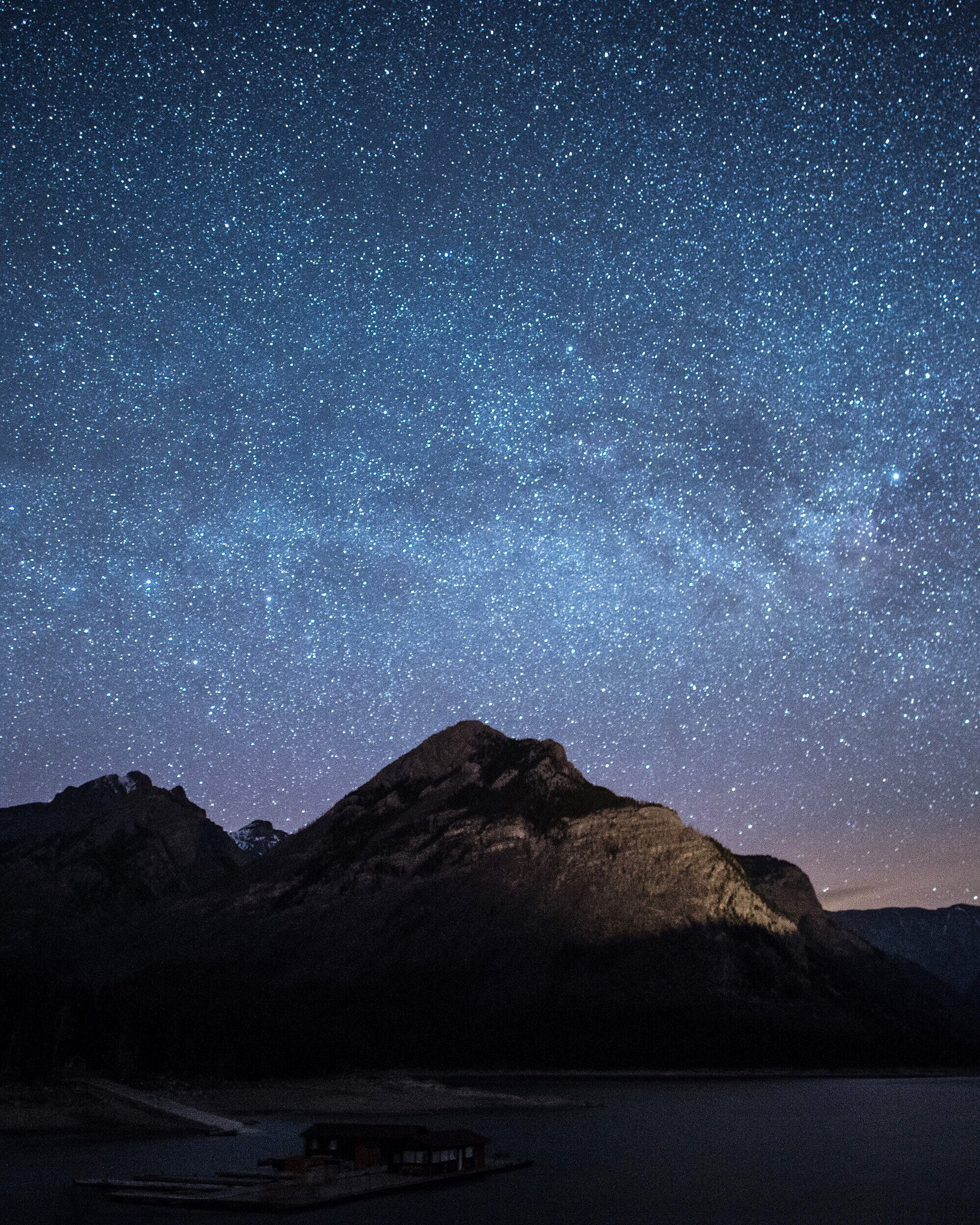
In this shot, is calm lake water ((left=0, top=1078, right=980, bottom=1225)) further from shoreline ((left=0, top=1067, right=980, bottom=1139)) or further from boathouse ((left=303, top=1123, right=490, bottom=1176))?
shoreline ((left=0, top=1067, right=980, bottom=1139))

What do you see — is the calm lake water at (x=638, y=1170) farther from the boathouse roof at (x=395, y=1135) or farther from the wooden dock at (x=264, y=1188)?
the boathouse roof at (x=395, y=1135)

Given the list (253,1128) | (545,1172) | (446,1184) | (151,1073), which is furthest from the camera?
(151,1073)

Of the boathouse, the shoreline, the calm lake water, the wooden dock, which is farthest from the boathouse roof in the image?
the shoreline

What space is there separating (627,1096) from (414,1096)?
1401 inches

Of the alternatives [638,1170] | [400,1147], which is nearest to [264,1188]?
[400,1147]

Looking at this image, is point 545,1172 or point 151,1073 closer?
point 545,1172

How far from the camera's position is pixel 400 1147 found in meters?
86.0

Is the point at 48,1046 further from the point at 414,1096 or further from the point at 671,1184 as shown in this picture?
the point at 671,1184

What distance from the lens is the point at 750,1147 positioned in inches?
4213

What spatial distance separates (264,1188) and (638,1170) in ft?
106

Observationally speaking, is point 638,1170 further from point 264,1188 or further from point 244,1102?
point 244,1102

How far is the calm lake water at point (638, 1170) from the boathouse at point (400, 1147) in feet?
11.4

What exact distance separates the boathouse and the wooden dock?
43.5 inches

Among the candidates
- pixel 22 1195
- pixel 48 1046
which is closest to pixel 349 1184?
pixel 22 1195
